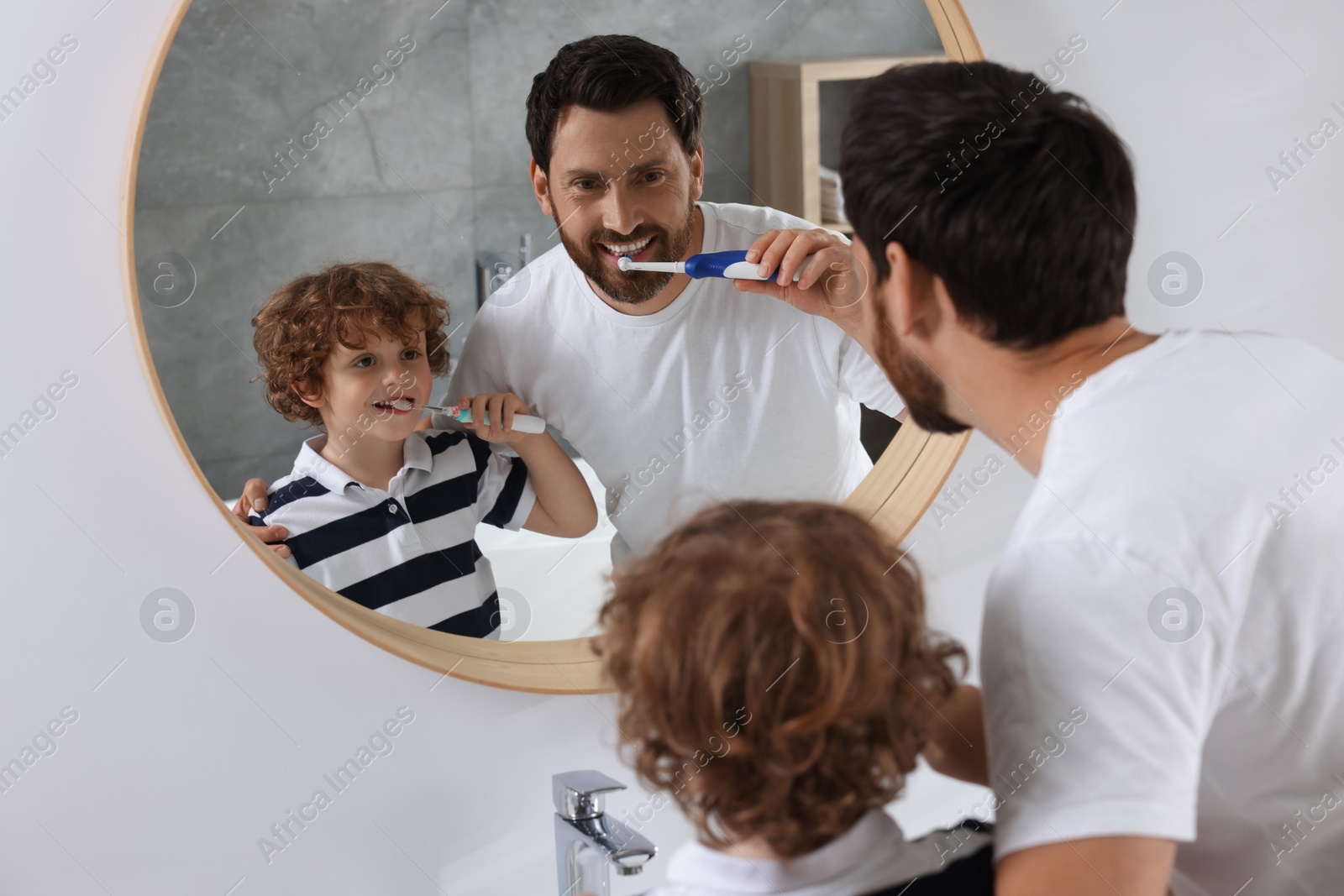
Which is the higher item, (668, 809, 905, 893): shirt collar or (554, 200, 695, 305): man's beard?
(554, 200, 695, 305): man's beard

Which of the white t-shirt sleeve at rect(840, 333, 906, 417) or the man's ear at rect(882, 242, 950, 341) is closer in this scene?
the man's ear at rect(882, 242, 950, 341)

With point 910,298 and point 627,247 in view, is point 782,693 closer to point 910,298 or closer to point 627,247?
point 910,298

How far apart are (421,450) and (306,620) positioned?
0.28 meters

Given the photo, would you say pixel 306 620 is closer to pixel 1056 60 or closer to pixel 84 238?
pixel 84 238

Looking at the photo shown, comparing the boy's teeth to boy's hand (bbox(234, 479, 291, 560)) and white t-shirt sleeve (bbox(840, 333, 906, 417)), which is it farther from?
boy's hand (bbox(234, 479, 291, 560))

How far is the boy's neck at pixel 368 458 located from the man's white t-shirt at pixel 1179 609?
574 mm

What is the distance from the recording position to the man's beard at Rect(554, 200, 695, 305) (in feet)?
3.33

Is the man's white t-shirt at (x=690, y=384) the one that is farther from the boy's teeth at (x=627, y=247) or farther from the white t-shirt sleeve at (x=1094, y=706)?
the white t-shirt sleeve at (x=1094, y=706)

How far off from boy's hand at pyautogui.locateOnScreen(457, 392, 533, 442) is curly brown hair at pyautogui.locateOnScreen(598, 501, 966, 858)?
0.44m

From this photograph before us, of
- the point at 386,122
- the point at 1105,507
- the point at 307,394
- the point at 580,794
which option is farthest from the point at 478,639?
the point at 386,122

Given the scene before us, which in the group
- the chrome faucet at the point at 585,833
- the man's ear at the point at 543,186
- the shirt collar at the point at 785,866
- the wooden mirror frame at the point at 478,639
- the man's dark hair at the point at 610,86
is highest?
the man's dark hair at the point at 610,86

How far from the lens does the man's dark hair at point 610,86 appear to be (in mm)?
975

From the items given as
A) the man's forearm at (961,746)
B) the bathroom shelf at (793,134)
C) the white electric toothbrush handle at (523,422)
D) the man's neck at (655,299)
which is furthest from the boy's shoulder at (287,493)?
the bathroom shelf at (793,134)

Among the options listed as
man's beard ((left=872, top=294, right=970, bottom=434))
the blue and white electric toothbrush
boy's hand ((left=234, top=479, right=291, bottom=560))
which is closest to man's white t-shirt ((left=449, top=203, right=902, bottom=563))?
the blue and white electric toothbrush
